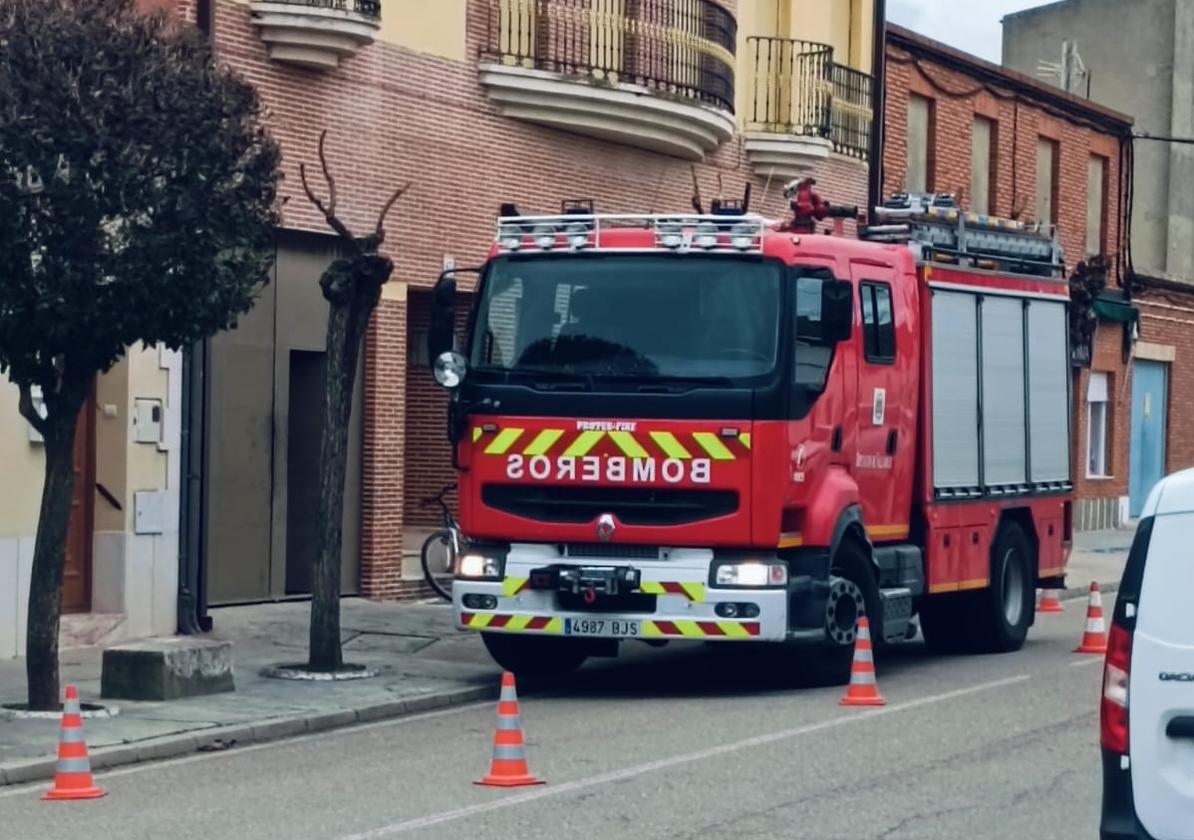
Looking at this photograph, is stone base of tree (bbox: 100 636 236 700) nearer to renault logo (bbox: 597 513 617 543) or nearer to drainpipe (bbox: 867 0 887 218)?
renault logo (bbox: 597 513 617 543)

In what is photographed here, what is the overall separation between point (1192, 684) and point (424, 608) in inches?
565

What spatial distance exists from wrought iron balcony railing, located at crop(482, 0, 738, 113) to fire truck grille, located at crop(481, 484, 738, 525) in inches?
322

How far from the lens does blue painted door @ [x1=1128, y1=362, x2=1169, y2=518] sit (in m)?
38.8

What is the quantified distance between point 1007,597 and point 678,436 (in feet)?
16.1

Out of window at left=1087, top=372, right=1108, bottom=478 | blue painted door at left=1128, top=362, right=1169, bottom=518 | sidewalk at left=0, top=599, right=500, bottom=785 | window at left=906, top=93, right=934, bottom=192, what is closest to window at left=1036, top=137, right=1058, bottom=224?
window at left=1087, top=372, right=1108, bottom=478

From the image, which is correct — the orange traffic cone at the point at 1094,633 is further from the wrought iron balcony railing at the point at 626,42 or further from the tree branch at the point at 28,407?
the tree branch at the point at 28,407

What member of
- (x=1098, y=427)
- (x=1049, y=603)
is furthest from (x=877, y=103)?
(x=1098, y=427)

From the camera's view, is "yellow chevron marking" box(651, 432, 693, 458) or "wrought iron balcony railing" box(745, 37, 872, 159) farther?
"wrought iron balcony railing" box(745, 37, 872, 159)

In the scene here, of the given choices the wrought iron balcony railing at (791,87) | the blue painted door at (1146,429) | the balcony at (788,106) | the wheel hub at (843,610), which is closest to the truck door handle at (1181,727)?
the wheel hub at (843,610)

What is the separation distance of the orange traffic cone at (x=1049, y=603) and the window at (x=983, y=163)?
10827mm

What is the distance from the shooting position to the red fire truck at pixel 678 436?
47.9 feet

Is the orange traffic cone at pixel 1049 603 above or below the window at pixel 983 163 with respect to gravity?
below

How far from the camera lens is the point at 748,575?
1459 cm

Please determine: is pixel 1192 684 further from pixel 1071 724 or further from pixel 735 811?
pixel 1071 724
